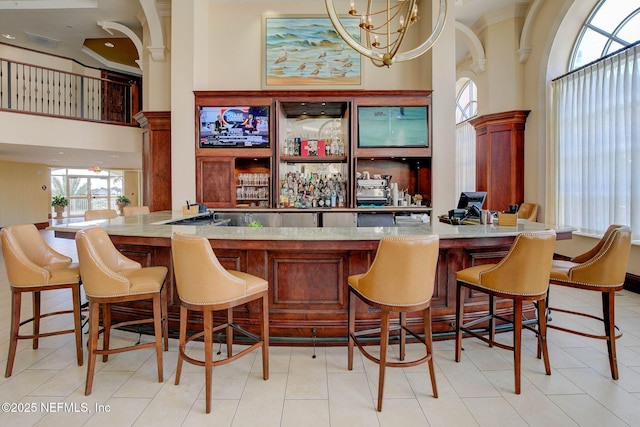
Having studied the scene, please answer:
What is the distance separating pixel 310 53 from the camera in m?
5.77

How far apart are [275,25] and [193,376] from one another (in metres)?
5.59

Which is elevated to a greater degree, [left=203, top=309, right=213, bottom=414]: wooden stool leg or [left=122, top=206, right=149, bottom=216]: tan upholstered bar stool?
[left=122, top=206, right=149, bottom=216]: tan upholstered bar stool

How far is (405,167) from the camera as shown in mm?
5918

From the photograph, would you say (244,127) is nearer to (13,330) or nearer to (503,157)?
(13,330)

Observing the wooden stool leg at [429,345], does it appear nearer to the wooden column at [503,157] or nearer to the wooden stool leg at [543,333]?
the wooden stool leg at [543,333]

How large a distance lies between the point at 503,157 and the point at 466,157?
152cm

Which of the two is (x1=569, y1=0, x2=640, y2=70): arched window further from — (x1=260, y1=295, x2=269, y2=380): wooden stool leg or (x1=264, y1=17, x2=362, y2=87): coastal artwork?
(x1=260, y1=295, x2=269, y2=380): wooden stool leg

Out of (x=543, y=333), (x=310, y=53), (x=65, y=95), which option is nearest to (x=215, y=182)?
(x=310, y=53)

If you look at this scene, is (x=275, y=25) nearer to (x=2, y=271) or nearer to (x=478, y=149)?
(x=478, y=149)

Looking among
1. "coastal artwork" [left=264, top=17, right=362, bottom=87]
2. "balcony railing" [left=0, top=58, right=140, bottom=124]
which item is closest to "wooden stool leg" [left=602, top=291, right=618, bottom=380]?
"coastal artwork" [left=264, top=17, right=362, bottom=87]

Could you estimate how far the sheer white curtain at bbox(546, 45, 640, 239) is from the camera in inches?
173

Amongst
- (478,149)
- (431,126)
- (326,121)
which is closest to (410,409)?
(431,126)

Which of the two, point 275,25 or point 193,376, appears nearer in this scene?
point 193,376

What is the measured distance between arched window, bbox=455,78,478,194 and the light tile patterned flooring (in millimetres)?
5380
